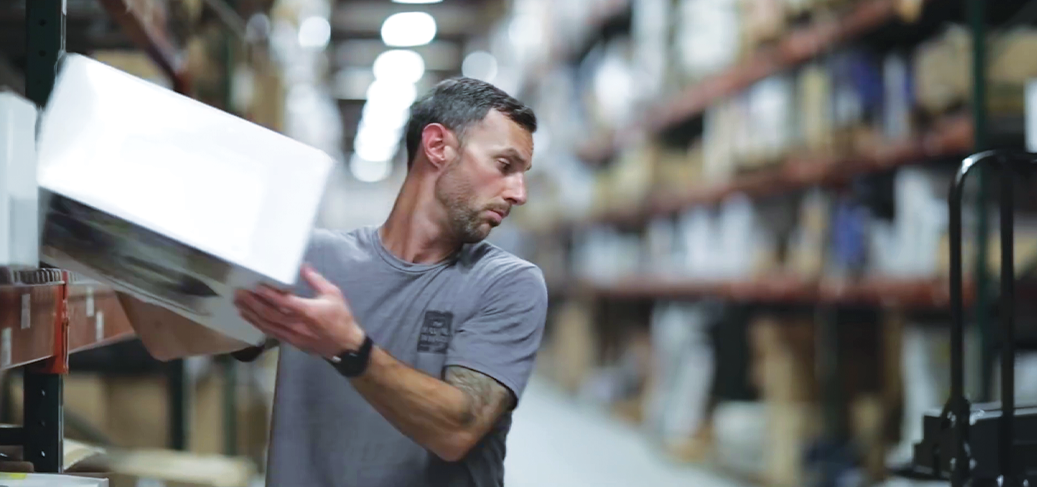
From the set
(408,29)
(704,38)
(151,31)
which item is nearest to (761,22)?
(704,38)

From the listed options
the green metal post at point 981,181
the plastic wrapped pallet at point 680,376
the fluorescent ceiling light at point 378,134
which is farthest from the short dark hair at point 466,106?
the fluorescent ceiling light at point 378,134

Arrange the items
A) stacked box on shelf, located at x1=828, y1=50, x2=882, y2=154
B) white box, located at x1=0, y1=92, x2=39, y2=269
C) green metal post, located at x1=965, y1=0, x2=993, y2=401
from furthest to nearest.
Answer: stacked box on shelf, located at x1=828, y1=50, x2=882, y2=154 → green metal post, located at x1=965, y1=0, x2=993, y2=401 → white box, located at x1=0, y1=92, x2=39, y2=269

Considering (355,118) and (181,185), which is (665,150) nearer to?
(181,185)

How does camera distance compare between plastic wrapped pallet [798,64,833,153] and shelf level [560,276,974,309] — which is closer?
shelf level [560,276,974,309]

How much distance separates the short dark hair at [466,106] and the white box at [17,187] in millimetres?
519

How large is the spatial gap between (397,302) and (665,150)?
19.0 ft

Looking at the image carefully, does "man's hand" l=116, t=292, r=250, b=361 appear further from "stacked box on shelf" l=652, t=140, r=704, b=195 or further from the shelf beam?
"stacked box on shelf" l=652, t=140, r=704, b=195

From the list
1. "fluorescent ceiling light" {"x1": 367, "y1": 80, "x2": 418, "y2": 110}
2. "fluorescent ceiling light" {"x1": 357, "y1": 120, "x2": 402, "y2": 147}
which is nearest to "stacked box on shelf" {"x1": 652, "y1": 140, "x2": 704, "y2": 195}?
"fluorescent ceiling light" {"x1": 367, "y1": 80, "x2": 418, "y2": 110}

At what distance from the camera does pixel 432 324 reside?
1620 millimetres

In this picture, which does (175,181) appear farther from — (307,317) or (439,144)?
(439,144)

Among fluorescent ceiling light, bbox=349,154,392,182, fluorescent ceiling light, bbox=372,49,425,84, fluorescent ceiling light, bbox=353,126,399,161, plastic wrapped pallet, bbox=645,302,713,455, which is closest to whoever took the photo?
plastic wrapped pallet, bbox=645,302,713,455

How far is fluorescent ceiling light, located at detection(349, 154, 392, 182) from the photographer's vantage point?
28.5 m

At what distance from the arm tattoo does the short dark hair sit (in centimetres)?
32

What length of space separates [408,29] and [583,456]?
1048 centimetres
